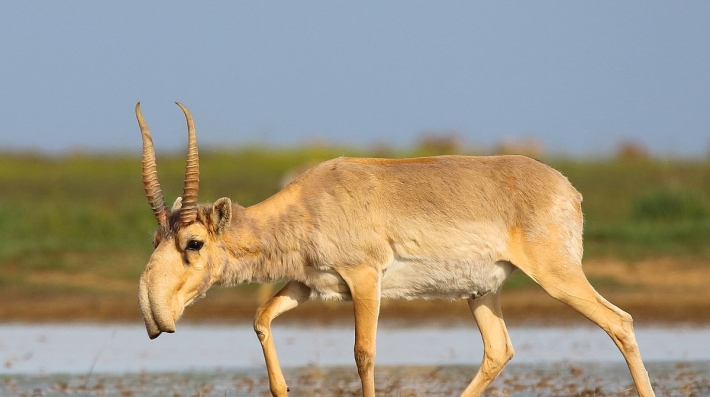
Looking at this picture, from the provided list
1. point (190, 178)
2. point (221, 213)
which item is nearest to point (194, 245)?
point (221, 213)

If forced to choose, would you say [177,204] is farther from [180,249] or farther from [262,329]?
[262,329]

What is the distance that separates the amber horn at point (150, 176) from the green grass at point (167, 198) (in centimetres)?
974

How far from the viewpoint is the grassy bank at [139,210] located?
1789 centimetres

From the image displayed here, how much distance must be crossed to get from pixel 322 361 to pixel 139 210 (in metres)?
10.7

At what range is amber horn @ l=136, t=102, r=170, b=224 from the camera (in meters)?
7.64

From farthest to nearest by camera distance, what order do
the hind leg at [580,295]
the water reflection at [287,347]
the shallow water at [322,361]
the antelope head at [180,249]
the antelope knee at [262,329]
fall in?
1. the water reflection at [287,347]
2. the shallow water at [322,361]
3. the antelope knee at [262,329]
4. the hind leg at [580,295]
5. the antelope head at [180,249]

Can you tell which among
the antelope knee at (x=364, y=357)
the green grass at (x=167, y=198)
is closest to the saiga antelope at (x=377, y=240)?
the antelope knee at (x=364, y=357)

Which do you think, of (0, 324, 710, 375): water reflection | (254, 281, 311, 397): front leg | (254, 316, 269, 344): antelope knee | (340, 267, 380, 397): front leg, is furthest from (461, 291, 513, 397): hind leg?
(0, 324, 710, 375): water reflection

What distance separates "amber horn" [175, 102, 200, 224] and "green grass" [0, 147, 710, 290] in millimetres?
9753

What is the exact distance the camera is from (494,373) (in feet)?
27.7

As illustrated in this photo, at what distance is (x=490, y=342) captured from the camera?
27.9ft

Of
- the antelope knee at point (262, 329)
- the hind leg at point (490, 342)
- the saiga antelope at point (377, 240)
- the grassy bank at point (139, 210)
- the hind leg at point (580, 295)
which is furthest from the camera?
the grassy bank at point (139, 210)

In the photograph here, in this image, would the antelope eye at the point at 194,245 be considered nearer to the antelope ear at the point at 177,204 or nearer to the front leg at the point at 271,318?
the antelope ear at the point at 177,204

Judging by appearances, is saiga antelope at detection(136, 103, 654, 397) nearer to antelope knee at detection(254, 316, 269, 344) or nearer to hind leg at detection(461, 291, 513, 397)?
antelope knee at detection(254, 316, 269, 344)
